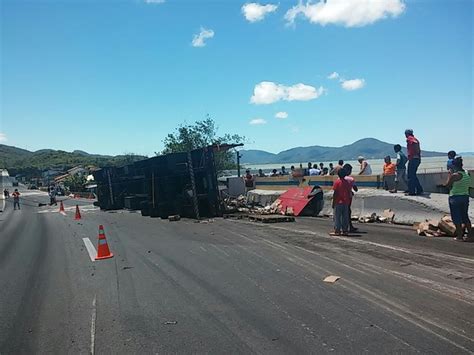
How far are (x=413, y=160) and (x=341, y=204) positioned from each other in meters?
3.59

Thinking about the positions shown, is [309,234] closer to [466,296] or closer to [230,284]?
[230,284]

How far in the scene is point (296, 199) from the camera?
17.1 m

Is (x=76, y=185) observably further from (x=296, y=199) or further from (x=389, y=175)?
(x=389, y=175)

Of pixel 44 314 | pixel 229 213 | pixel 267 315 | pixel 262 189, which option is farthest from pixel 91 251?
pixel 262 189

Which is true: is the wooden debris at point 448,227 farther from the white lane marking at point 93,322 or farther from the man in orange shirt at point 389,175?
the white lane marking at point 93,322

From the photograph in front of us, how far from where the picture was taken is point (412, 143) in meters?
13.3

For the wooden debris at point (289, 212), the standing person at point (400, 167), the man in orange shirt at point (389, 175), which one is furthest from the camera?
the wooden debris at point (289, 212)

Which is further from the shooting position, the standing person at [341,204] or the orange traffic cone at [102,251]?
the standing person at [341,204]

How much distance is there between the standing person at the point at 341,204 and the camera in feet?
36.5

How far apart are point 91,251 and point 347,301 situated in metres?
7.03

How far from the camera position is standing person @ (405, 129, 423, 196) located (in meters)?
13.3

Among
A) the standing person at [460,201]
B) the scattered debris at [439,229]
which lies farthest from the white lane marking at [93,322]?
the scattered debris at [439,229]

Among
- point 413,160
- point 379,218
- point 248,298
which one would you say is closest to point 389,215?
point 379,218

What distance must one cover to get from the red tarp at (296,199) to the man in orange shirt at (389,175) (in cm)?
269
